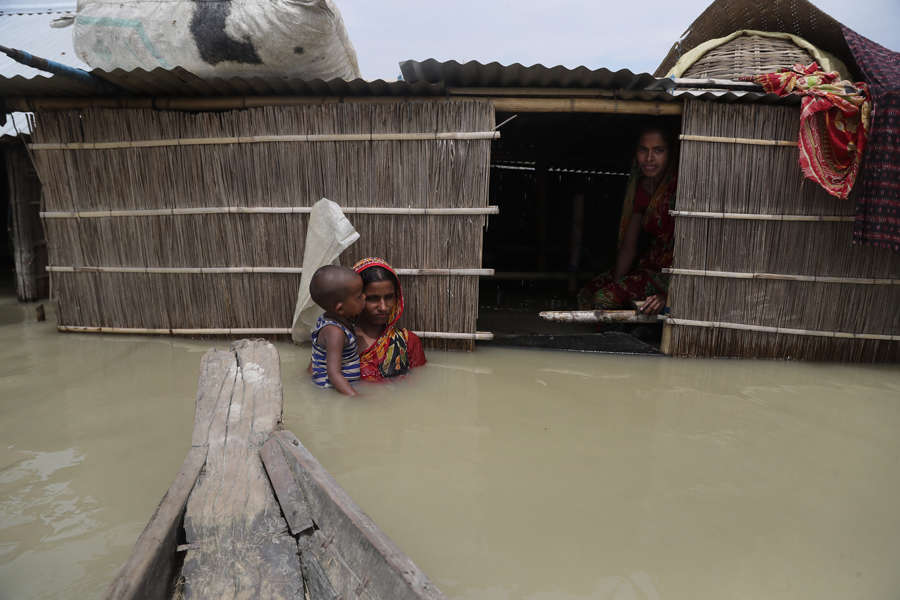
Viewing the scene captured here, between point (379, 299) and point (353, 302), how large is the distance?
26 centimetres

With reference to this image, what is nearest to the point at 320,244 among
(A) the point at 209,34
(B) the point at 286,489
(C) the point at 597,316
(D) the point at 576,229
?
(A) the point at 209,34

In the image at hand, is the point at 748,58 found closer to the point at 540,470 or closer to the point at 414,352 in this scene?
the point at 414,352

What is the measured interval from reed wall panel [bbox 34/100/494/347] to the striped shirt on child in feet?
3.03

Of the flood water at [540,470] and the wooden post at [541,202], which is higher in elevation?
the wooden post at [541,202]

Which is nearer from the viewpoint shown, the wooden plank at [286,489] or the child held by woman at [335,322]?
the wooden plank at [286,489]

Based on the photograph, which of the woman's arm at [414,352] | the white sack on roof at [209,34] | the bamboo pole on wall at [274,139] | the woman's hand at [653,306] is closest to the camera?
the white sack on roof at [209,34]

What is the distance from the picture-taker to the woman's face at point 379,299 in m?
3.43

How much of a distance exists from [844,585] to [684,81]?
369cm

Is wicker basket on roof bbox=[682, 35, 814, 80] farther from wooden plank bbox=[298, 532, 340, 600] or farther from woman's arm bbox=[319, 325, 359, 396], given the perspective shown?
wooden plank bbox=[298, 532, 340, 600]

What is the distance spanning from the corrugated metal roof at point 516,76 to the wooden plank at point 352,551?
2.88 m

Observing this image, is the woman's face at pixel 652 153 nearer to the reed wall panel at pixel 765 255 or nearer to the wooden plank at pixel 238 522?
the reed wall panel at pixel 765 255

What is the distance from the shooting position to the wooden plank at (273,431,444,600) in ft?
3.99

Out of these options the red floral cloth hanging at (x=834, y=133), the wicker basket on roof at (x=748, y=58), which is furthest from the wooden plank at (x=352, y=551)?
the wicker basket on roof at (x=748, y=58)

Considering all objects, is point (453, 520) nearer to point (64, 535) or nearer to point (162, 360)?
point (64, 535)
